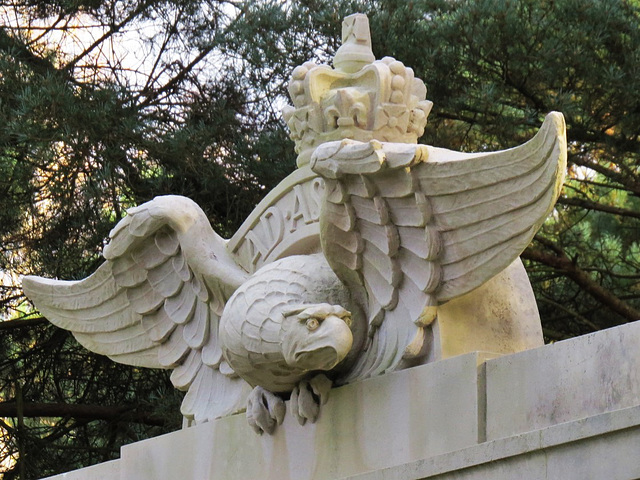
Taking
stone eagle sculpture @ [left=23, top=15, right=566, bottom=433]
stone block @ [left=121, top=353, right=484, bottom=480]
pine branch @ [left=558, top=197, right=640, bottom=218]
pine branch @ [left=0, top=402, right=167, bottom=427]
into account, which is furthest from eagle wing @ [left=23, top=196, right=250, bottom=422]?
pine branch @ [left=558, top=197, right=640, bottom=218]

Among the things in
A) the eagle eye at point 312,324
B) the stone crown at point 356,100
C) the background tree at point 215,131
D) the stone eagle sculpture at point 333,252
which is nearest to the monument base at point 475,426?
the stone eagle sculpture at point 333,252

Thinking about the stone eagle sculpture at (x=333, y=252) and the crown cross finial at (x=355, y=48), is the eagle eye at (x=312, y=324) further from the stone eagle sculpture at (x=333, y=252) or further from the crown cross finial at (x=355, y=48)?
the crown cross finial at (x=355, y=48)

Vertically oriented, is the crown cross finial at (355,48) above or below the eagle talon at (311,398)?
above

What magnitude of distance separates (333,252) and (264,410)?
74 centimetres

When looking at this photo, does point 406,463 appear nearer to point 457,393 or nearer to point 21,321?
point 457,393

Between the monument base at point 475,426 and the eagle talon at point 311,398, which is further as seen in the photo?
the eagle talon at point 311,398

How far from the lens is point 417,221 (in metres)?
5.44

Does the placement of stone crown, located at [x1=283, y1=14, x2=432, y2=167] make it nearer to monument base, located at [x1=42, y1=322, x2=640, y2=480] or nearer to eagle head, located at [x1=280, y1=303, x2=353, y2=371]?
eagle head, located at [x1=280, y1=303, x2=353, y2=371]

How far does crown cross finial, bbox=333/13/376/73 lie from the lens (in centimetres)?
616

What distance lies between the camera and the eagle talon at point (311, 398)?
5.81 m

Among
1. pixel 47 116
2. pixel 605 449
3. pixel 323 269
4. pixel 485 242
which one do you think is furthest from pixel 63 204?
pixel 605 449

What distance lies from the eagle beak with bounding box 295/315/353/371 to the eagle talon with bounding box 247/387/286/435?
459mm

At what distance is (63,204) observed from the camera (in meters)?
9.73

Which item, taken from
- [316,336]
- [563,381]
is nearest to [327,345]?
[316,336]
